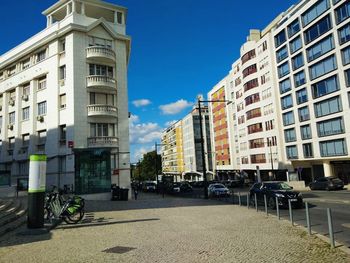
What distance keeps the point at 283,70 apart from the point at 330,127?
14386 mm

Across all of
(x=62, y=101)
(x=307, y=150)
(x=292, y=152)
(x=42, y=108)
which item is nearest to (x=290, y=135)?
(x=292, y=152)

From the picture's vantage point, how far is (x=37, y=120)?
3625 cm

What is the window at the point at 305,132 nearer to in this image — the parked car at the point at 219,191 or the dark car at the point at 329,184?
the dark car at the point at 329,184

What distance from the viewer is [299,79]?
51094 millimetres

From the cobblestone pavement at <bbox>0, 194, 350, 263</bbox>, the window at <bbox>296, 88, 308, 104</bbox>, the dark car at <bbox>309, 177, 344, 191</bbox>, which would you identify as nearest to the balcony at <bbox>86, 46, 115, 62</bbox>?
the cobblestone pavement at <bbox>0, 194, 350, 263</bbox>

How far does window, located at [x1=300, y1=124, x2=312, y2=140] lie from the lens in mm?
49731

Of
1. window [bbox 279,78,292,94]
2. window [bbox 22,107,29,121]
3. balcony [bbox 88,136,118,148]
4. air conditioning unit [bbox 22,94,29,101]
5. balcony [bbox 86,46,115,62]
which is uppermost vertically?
window [bbox 279,78,292,94]

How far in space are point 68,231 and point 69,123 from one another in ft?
72.6

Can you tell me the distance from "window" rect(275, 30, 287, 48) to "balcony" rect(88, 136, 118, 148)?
36.1 metres

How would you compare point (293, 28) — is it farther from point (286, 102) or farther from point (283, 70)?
point (286, 102)

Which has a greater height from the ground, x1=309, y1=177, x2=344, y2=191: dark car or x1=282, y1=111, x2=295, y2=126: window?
x1=282, y1=111, x2=295, y2=126: window

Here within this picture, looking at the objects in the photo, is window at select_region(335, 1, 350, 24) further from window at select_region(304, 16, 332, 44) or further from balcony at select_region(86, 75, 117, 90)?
balcony at select_region(86, 75, 117, 90)

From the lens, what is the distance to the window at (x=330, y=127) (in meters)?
43.2

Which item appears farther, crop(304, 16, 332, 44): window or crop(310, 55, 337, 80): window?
crop(304, 16, 332, 44): window
